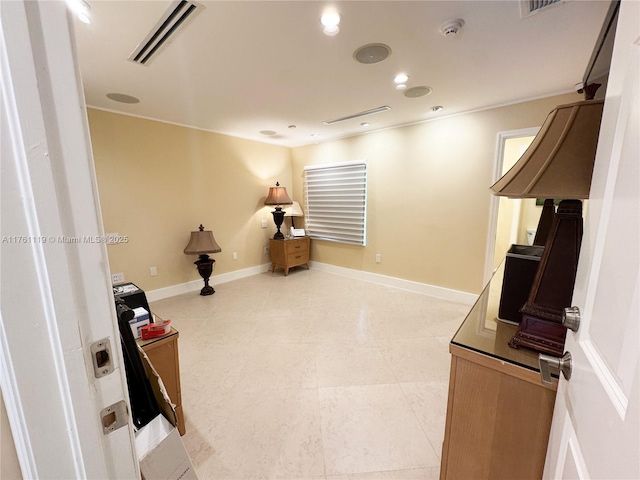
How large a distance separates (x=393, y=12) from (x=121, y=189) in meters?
3.25

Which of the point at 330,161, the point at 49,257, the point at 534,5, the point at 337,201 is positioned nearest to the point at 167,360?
the point at 49,257

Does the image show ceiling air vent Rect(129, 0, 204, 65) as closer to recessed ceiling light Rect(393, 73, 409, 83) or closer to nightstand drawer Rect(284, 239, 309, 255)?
recessed ceiling light Rect(393, 73, 409, 83)

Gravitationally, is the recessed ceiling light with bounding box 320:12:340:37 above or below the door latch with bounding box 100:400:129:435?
above

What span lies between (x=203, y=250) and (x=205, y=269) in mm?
304

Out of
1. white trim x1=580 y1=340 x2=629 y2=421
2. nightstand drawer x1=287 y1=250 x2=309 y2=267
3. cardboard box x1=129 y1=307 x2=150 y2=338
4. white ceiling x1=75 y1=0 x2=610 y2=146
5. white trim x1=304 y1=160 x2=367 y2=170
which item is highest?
white ceiling x1=75 y1=0 x2=610 y2=146

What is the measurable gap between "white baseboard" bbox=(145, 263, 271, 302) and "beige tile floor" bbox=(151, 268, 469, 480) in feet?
0.59

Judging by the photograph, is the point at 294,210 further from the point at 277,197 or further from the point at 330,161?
the point at 330,161

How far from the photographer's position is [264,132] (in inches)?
150

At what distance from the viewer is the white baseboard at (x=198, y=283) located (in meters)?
3.41

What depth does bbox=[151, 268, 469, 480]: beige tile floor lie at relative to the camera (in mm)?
1351

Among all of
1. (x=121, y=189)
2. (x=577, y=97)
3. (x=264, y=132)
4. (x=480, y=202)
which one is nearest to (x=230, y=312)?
(x=121, y=189)

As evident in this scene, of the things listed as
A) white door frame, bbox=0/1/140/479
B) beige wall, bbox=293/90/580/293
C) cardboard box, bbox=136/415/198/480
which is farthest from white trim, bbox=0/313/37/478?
beige wall, bbox=293/90/580/293

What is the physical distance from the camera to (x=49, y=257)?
38 centimetres

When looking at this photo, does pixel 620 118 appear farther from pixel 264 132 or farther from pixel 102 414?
pixel 264 132
